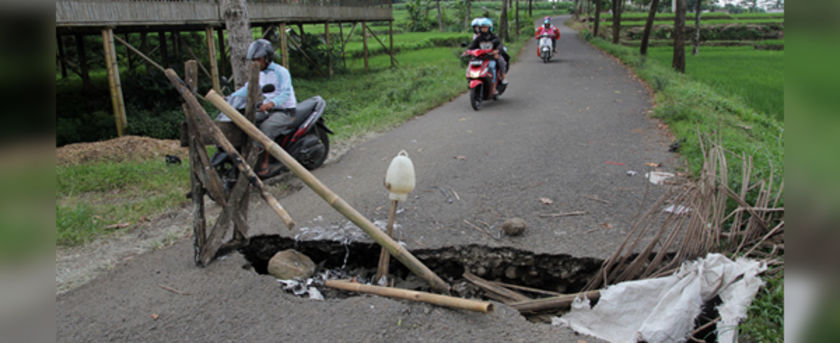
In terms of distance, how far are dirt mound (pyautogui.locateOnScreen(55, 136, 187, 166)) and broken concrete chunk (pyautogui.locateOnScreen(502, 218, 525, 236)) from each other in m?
5.50

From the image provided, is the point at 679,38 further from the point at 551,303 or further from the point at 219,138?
the point at 219,138

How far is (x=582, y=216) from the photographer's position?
165 inches

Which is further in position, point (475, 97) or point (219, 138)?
point (475, 97)

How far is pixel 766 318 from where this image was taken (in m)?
2.55

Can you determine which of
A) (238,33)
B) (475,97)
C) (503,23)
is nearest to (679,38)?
(475,97)

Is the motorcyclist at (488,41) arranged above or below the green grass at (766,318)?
above

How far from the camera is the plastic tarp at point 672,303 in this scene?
2.67 m

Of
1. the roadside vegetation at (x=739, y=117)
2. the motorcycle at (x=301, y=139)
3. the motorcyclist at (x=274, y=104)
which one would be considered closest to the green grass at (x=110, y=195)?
the motorcycle at (x=301, y=139)

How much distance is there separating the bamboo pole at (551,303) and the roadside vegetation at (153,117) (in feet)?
10.2

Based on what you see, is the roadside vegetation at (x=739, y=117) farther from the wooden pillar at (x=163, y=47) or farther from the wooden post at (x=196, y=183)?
the wooden pillar at (x=163, y=47)

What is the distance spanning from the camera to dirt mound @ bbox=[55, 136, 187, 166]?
7344 millimetres

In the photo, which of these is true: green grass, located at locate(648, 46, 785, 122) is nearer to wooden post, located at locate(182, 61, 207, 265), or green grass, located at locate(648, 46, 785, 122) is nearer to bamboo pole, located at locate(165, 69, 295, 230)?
bamboo pole, located at locate(165, 69, 295, 230)

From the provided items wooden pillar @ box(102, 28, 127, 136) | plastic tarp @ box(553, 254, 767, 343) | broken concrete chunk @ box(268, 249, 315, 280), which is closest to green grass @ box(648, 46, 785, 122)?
plastic tarp @ box(553, 254, 767, 343)

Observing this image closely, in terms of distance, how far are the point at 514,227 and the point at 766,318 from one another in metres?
1.62
